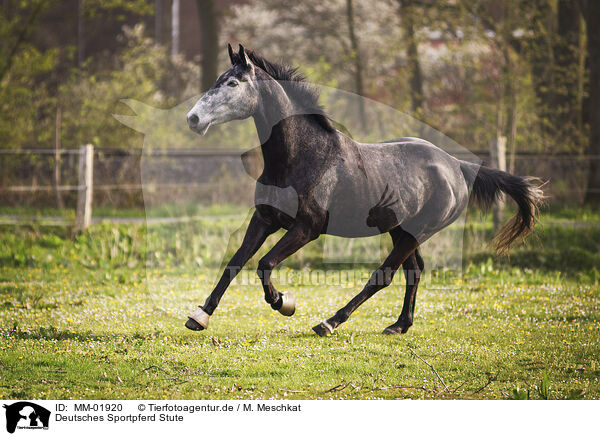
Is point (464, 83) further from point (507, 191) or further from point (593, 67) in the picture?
point (507, 191)

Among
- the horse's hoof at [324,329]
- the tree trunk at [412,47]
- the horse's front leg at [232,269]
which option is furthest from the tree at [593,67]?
the horse's front leg at [232,269]

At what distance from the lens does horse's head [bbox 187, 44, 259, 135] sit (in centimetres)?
444

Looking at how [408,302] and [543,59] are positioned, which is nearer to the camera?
[408,302]

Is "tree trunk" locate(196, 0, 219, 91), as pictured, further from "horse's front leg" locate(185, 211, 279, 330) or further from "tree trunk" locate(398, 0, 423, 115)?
"horse's front leg" locate(185, 211, 279, 330)

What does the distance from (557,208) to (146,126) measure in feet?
25.7

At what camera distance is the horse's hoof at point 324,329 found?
539 cm

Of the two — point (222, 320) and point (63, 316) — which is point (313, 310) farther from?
point (63, 316)

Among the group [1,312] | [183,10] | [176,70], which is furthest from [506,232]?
[183,10]

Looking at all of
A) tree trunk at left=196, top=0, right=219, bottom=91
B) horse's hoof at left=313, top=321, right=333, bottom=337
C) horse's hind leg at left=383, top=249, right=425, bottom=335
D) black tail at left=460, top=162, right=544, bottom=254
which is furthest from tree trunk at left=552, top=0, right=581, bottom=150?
horse's hoof at left=313, top=321, right=333, bottom=337

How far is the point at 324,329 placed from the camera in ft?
17.8

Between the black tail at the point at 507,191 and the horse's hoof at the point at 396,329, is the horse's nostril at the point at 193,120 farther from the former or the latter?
the black tail at the point at 507,191

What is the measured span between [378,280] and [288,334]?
925mm
